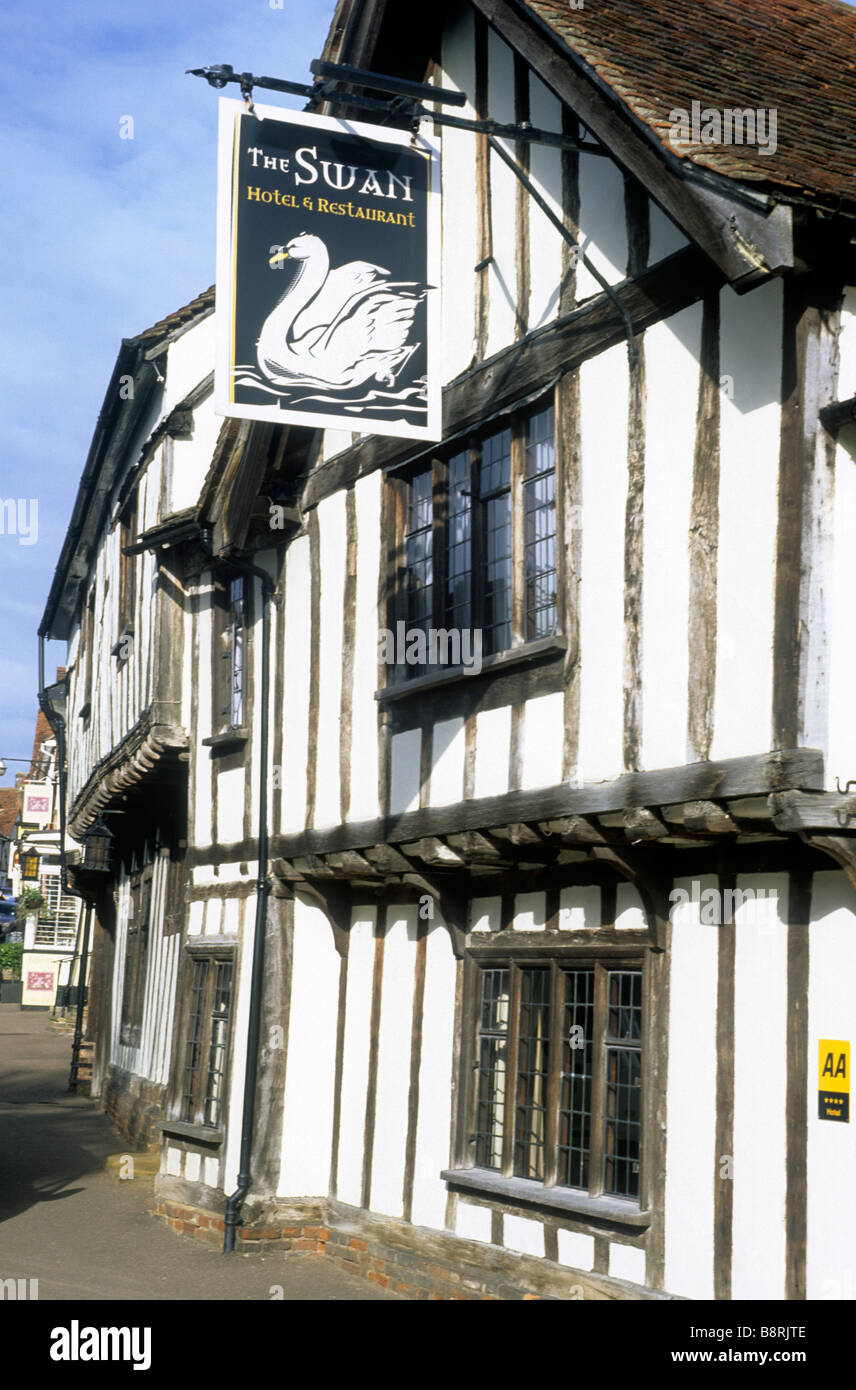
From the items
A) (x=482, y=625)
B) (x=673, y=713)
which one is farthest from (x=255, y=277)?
(x=673, y=713)

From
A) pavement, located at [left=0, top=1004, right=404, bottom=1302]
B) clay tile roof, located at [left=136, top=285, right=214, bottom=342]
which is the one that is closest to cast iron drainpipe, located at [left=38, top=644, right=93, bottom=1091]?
pavement, located at [left=0, top=1004, right=404, bottom=1302]

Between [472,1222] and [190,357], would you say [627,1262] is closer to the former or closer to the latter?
[472,1222]

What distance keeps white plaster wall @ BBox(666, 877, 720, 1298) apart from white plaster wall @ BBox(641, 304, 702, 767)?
32.7 inches

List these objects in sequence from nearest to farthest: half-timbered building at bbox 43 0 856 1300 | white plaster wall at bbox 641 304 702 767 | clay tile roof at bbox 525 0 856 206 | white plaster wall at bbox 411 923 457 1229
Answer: half-timbered building at bbox 43 0 856 1300 < clay tile roof at bbox 525 0 856 206 < white plaster wall at bbox 641 304 702 767 < white plaster wall at bbox 411 923 457 1229

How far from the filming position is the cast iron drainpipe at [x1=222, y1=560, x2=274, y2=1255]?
10586 millimetres

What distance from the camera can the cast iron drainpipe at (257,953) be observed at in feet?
34.7

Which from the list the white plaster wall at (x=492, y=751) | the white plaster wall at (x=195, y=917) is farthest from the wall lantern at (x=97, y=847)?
the white plaster wall at (x=492, y=751)

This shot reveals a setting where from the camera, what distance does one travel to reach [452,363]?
9375 millimetres

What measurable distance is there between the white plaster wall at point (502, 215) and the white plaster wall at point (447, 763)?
7.34 feet

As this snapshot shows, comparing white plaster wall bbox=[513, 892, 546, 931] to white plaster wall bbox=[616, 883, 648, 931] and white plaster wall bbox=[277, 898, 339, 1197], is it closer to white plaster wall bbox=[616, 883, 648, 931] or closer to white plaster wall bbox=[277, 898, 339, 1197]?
white plaster wall bbox=[616, 883, 648, 931]

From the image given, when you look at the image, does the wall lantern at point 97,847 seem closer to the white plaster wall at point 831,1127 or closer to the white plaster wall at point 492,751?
the white plaster wall at point 492,751
